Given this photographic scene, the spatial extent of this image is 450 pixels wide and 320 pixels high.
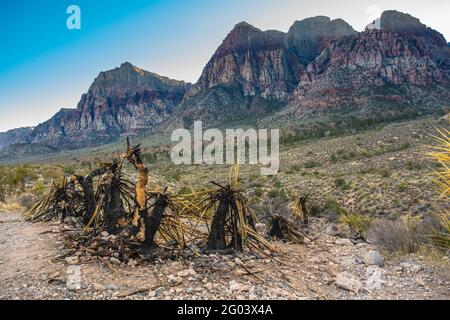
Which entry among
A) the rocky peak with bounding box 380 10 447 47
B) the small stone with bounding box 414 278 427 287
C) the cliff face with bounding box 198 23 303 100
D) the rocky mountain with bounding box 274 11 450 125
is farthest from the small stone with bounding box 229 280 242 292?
the rocky peak with bounding box 380 10 447 47

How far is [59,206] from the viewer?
8.78m

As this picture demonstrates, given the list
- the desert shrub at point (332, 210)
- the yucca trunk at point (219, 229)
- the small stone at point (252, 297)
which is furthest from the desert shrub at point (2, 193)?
the desert shrub at point (332, 210)

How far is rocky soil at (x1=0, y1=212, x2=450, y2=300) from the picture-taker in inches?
171

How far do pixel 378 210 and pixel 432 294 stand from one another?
10911mm

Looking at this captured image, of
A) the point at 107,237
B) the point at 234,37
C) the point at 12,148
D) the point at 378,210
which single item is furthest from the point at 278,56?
the point at 107,237

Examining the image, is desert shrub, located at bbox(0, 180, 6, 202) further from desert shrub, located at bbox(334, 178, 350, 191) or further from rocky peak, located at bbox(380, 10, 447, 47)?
rocky peak, located at bbox(380, 10, 447, 47)

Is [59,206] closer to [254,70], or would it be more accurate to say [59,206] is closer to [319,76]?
[319,76]

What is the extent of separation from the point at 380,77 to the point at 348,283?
343ft

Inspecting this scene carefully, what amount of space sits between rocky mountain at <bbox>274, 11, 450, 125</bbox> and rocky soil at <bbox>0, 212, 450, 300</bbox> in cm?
7436

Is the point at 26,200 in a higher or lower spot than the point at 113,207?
lower

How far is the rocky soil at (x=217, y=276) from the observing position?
14.2ft

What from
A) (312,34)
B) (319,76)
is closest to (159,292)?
(319,76)

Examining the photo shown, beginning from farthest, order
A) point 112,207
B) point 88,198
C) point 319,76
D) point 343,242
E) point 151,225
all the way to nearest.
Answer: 1. point 319,76
2. point 343,242
3. point 88,198
4. point 112,207
5. point 151,225

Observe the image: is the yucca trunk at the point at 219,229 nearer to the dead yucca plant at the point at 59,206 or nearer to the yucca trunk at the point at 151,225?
the yucca trunk at the point at 151,225
